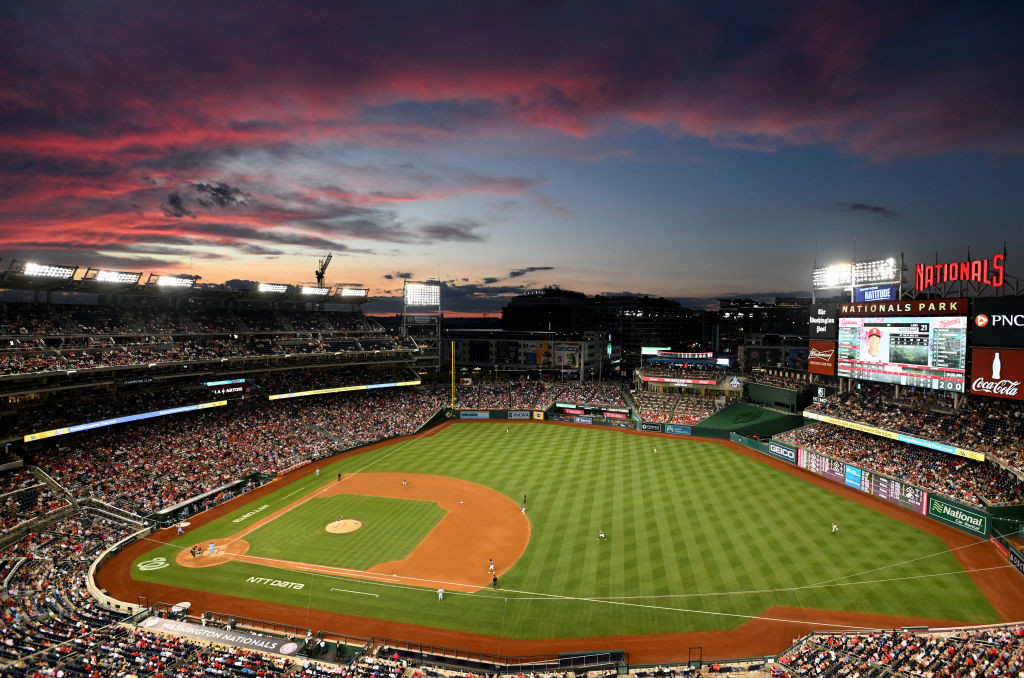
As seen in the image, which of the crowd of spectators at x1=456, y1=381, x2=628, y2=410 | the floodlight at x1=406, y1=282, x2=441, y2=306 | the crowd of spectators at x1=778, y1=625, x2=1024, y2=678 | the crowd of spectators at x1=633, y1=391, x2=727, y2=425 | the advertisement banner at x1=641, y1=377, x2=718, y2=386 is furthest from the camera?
the floodlight at x1=406, y1=282, x2=441, y2=306

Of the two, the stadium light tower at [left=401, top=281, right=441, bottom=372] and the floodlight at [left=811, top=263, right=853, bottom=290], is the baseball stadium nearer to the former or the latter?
the floodlight at [left=811, top=263, right=853, bottom=290]

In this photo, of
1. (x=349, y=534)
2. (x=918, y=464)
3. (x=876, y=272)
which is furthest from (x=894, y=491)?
(x=349, y=534)

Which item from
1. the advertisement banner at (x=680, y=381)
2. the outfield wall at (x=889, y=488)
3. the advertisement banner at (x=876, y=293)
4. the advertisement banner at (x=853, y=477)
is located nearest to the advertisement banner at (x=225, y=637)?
the outfield wall at (x=889, y=488)

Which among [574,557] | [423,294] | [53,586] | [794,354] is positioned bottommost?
[53,586]

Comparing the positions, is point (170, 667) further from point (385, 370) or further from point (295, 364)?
point (385, 370)

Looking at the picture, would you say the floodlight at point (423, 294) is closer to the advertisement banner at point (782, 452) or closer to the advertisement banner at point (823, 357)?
the advertisement banner at point (782, 452)

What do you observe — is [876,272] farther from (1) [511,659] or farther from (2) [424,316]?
(2) [424,316]

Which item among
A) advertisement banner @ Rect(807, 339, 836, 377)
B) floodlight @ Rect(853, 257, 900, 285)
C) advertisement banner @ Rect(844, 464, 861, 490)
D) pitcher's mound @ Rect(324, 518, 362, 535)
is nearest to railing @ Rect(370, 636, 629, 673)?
pitcher's mound @ Rect(324, 518, 362, 535)
